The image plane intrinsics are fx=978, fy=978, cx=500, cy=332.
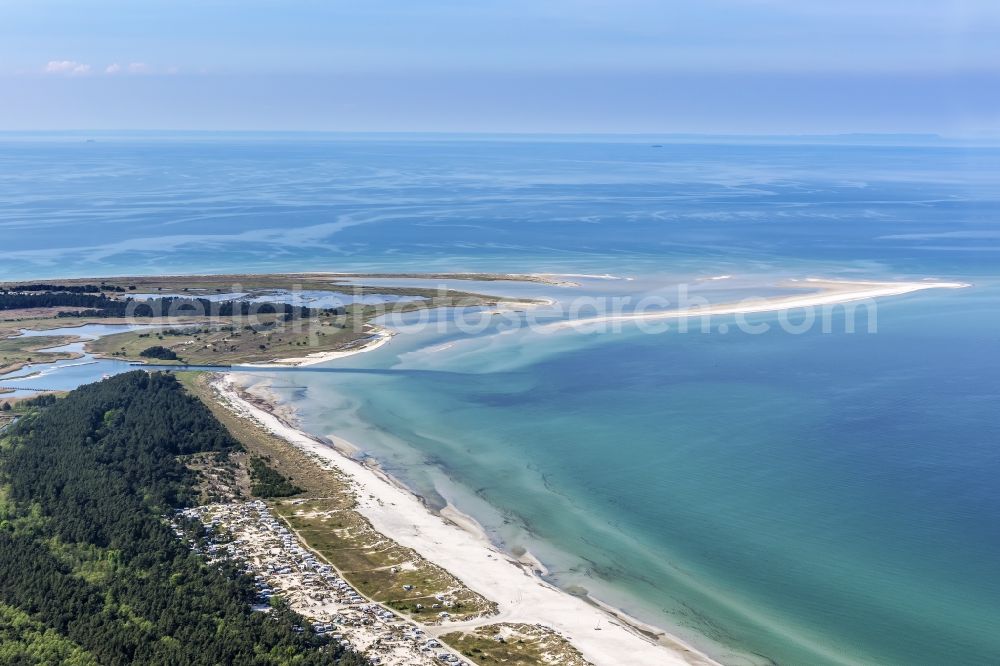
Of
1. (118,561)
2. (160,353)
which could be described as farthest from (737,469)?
(160,353)

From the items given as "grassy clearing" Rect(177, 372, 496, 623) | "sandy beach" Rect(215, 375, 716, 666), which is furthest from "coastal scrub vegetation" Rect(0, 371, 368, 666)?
"sandy beach" Rect(215, 375, 716, 666)

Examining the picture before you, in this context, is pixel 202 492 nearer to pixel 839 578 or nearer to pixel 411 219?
pixel 839 578

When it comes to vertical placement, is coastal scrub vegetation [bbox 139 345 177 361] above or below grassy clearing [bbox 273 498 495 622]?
above

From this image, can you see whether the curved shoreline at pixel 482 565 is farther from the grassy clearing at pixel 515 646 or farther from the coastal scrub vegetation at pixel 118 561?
the coastal scrub vegetation at pixel 118 561

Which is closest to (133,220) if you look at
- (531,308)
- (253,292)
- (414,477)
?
(253,292)
